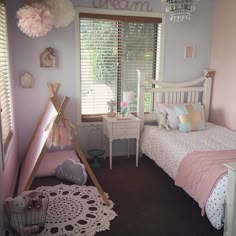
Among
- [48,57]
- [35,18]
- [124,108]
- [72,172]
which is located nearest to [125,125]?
[124,108]

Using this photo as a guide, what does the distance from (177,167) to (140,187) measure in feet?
1.85

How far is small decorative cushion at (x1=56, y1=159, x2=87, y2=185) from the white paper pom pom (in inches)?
64.0

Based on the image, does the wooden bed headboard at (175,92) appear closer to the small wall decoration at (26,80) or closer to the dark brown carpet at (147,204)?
the dark brown carpet at (147,204)

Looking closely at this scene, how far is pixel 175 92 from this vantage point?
4.06 meters

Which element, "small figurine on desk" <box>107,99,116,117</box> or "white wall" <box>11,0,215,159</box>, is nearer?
"white wall" <box>11,0,215,159</box>

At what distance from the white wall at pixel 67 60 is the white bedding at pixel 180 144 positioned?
0.65m

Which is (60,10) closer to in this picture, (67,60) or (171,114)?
(67,60)

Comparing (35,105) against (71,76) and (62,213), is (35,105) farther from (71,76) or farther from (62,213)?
(62,213)

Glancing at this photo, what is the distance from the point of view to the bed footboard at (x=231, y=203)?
76.8 inches

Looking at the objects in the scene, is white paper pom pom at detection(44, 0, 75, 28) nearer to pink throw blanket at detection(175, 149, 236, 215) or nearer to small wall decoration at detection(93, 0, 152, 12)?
small wall decoration at detection(93, 0, 152, 12)

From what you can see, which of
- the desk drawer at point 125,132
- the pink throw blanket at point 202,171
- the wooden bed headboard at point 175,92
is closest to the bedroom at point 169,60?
the wooden bed headboard at point 175,92

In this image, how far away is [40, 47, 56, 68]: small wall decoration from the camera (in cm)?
351

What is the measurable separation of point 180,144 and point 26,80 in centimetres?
205

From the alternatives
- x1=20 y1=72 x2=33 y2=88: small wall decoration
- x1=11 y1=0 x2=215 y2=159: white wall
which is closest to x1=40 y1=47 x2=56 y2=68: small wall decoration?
x1=11 y1=0 x2=215 y2=159: white wall
